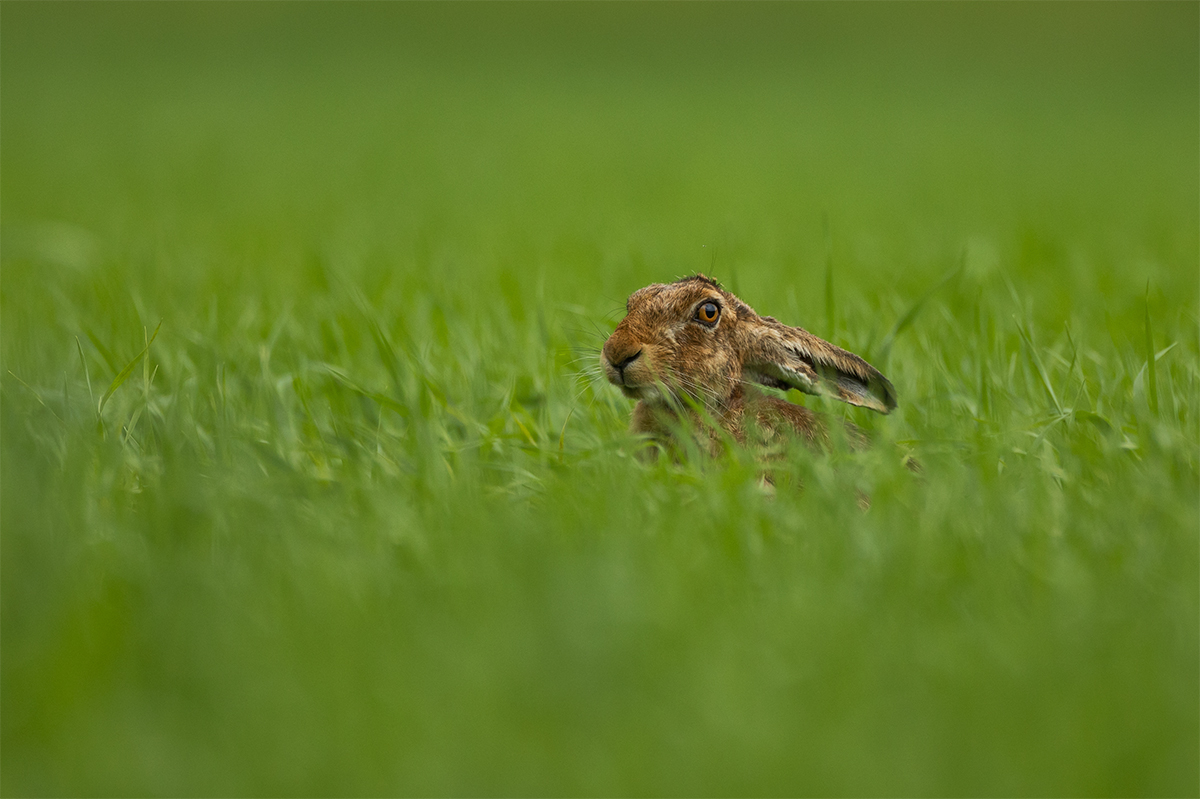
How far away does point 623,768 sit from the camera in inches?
72.7

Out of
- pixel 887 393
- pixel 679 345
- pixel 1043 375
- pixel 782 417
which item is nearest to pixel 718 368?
pixel 679 345

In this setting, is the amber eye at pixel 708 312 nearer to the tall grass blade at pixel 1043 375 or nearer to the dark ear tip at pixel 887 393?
the dark ear tip at pixel 887 393

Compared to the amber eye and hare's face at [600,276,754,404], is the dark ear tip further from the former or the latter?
the amber eye

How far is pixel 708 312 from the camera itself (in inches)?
140

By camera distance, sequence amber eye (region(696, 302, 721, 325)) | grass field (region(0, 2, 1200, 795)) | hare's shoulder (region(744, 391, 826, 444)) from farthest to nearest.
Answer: amber eye (region(696, 302, 721, 325))
hare's shoulder (region(744, 391, 826, 444))
grass field (region(0, 2, 1200, 795))

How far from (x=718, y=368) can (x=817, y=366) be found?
322 millimetres

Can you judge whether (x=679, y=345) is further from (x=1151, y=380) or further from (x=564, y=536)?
(x=1151, y=380)

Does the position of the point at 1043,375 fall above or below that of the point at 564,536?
above

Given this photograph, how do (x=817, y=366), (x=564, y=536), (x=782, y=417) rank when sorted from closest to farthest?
(x=564, y=536) → (x=782, y=417) → (x=817, y=366)

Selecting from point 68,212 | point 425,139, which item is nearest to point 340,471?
point 68,212

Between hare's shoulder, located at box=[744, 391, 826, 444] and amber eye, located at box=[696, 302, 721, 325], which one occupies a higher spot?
amber eye, located at box=[696, 302, 721, 325]

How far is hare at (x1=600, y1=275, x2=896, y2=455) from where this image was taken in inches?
133

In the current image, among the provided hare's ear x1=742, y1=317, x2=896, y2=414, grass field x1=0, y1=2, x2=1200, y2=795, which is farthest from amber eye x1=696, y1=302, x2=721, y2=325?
grass field x1=0, y1=2, x2=1200, y2=795

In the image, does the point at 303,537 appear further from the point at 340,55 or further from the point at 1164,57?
the point at 1164,57
